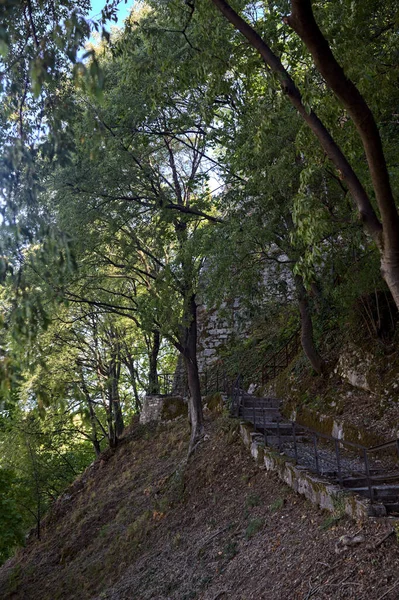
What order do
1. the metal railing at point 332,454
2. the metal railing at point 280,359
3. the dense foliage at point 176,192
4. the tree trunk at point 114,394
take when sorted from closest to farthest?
the dense foliage at point 176,192 → the metal railing at point 332,454 → the metal railing at point 280,359 → the tree trunk at point 114,394

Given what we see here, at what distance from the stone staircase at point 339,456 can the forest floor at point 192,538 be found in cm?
54

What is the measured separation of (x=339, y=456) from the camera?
858 cm

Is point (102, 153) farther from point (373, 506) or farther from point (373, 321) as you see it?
point (373, 506)

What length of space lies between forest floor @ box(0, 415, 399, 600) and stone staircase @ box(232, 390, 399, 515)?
0.54 metres

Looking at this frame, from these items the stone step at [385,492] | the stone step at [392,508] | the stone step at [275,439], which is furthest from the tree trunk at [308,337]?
the stone step at [392,508]

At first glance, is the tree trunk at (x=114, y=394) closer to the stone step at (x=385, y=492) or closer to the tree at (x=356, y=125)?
the stone step at (x=385, y=492)

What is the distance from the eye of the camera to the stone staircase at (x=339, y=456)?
6941 millimetres

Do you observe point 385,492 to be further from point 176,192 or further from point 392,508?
point 176,192

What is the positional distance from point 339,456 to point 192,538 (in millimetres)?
2953

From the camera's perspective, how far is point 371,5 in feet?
24.4

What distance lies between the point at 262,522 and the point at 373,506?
2.46m

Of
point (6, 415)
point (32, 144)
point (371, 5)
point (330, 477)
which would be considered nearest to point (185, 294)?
point (330, 477)

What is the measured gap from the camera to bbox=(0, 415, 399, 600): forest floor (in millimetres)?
5891

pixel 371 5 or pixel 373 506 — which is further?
pixel 371 5
